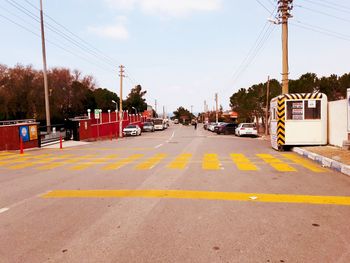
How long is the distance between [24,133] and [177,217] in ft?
63.8

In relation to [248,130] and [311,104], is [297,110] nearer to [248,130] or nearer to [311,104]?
[311,104]

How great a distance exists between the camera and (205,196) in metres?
7.20

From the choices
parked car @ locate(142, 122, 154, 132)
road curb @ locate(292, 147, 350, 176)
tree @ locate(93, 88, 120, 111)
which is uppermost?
tree @ locate(93, 88, 120, 111)

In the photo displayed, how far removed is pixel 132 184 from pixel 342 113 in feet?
37.3

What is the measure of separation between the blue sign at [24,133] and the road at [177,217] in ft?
41.8

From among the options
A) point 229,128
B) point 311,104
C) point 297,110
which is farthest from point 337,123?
point 229,128

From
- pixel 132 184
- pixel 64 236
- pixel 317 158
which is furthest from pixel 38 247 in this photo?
pixel 317 158

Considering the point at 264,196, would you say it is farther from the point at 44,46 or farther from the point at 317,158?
the point at 44,46

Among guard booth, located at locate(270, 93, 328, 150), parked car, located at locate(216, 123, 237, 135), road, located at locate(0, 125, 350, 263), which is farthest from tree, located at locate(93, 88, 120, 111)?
road, located at locate(0, 125, 350, 263)

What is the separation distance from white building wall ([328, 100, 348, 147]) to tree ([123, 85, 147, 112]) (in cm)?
9601

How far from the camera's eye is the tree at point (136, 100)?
112975 millimetres

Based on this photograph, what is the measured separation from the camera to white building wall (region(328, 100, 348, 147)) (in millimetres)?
15375

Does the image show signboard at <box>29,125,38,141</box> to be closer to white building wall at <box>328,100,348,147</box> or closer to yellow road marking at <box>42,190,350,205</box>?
yellow road marking at <box>42,190,350,205</box>

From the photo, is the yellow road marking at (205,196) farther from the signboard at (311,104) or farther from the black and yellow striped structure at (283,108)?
the signboard at (311,104)
